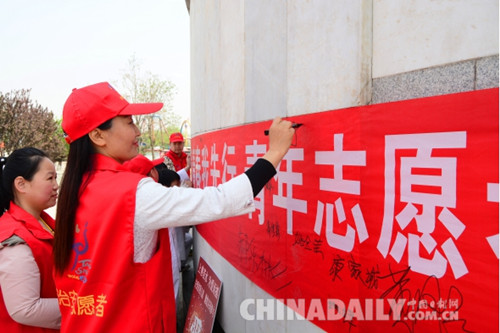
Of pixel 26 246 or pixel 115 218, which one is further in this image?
pixel 26 246

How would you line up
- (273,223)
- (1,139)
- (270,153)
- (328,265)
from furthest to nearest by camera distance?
(1,139) → (273,223) → (328,265) → (270,153)

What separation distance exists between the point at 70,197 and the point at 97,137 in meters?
0.26

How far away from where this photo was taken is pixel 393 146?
1.37 meters

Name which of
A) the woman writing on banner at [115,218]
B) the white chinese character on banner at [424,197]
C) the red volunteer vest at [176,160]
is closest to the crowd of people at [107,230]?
the woman writing on banner at [115,218]

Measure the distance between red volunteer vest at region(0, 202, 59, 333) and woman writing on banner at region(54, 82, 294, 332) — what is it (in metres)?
0.24

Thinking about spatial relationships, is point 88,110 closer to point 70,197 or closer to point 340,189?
point 70,197

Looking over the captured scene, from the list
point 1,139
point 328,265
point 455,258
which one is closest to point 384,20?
point 455,258

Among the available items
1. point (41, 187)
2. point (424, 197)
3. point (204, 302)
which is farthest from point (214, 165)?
point (424, 197)

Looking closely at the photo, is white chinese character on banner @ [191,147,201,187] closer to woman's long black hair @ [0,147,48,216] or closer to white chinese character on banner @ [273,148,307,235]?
white chinese character on banner @ [273,148,307,235]

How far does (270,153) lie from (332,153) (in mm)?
303

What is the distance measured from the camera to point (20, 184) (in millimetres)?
1871

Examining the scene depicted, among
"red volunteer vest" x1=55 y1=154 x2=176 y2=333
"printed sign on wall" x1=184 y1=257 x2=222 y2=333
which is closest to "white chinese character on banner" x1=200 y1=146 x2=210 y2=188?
"printed sign on wall" x1=184 y1=257 x2=222 y2=333

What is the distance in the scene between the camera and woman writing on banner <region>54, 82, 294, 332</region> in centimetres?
137

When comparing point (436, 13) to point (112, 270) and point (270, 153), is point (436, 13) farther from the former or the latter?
point (112, 270)
